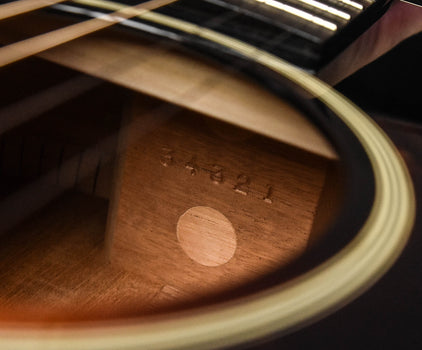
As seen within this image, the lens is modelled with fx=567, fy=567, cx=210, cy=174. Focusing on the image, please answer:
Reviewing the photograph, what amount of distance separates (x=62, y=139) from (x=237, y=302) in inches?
42.5

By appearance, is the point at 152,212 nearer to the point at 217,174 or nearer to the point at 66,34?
the point at 217,174

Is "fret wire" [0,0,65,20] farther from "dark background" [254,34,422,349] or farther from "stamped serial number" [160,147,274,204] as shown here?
"dark background" [254,34,422,349]

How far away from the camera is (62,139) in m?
1.38

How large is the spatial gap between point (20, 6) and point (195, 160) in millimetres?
370

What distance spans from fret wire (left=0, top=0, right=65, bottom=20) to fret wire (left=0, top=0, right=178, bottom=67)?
5 cm

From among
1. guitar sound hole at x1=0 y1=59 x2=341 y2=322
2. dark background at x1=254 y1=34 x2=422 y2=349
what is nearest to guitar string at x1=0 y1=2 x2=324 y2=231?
guitar sound hole at x1=0 y1=59 x2=341 y2=322

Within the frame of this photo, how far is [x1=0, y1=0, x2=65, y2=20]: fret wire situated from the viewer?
0.81 m

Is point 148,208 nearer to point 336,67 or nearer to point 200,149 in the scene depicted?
point 200,149

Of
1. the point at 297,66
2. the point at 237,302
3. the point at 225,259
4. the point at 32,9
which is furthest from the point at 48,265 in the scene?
the point at 237,302

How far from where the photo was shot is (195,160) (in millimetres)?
986

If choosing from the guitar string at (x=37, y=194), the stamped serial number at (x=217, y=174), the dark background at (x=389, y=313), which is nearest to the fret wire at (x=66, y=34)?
the guitar string at (x=37, y=194)

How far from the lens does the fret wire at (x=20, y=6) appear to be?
2.66 ft

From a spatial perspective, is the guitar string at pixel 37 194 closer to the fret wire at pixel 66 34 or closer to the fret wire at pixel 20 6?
the fret wire at pixel 66 34

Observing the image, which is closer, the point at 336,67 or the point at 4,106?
the point at 336,67
